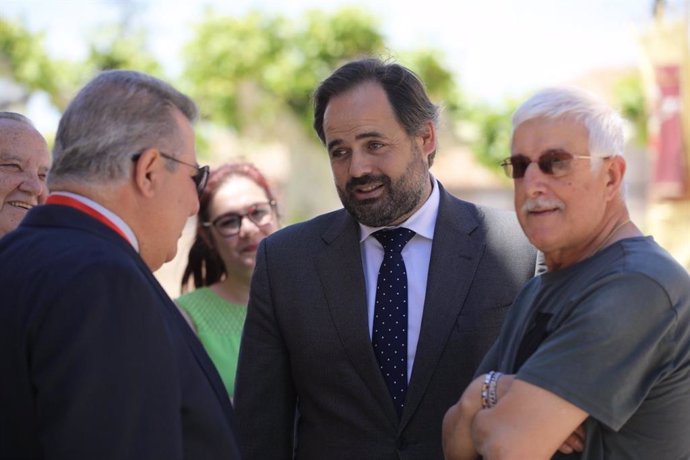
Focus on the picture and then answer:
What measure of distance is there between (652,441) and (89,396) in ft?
3.84

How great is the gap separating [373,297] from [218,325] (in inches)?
54.6

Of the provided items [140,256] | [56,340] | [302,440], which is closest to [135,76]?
[140,256]

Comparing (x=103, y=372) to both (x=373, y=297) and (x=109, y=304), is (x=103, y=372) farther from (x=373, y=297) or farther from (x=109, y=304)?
(x=373, y=297)

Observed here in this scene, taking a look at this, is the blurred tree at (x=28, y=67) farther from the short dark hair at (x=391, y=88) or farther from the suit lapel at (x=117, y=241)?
the suit lapel at (x=117, y=241)

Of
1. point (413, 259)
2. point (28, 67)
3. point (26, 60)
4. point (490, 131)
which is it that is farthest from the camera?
point (490, 131)

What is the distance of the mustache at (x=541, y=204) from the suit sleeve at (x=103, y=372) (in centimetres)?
93

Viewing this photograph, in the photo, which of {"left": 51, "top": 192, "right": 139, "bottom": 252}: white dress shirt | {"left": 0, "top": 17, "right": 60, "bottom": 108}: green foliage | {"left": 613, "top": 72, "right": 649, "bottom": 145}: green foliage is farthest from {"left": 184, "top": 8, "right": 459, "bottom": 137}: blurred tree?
{"left": 51, "top": 192, "right": 139, "bottom": 252}: white dress shirt

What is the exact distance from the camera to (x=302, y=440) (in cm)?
313

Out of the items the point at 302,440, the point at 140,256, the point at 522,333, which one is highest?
the point at 140,256

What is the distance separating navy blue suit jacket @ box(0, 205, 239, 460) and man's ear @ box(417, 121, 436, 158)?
1.49 meters

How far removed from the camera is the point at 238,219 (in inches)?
173

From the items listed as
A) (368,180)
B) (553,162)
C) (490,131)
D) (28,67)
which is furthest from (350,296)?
(490,131)

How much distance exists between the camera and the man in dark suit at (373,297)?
297 cm

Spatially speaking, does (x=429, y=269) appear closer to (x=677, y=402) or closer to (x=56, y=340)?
(x=677, y=402)
